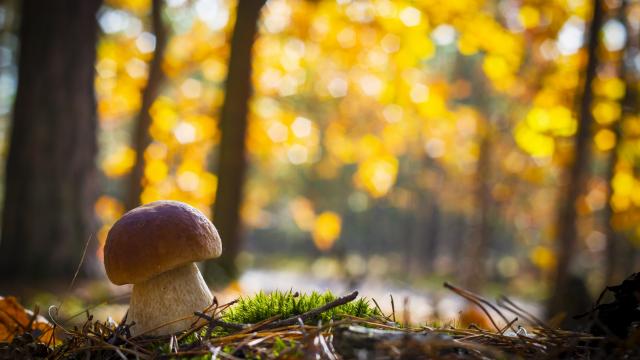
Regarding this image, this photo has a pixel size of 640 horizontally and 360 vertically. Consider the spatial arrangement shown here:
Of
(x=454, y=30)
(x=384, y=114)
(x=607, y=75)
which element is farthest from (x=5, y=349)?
(x=384, y=114)

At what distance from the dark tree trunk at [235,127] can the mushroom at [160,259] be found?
3888 mm

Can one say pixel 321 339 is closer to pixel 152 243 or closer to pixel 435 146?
pixel 152 243

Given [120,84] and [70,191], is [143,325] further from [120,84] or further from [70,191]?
[120,84]

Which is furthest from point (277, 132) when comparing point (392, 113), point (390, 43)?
point (392, 113)

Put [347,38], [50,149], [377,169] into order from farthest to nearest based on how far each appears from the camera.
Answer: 1. [377,169]
2. [347,38]
3. [50,149]

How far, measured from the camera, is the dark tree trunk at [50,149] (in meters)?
5.48

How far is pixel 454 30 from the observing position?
6.77 meters

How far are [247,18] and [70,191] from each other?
8.71ft

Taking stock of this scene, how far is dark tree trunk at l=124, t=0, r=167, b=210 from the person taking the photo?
747cm

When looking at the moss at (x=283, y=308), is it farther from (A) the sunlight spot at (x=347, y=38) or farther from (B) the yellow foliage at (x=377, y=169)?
(B) the yellow foliage at (x=377, y=169)

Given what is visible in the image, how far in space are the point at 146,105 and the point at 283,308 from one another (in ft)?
21.9

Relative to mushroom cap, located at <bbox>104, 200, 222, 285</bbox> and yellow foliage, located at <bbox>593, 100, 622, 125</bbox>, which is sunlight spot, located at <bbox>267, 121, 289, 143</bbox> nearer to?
yellow foliage, located at <bbox>593, 100, 622, 125</bbox>

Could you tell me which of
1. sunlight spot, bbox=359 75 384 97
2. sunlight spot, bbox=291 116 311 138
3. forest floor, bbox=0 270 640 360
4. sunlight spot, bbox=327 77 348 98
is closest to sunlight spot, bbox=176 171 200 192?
sunlight spot, bbox=291 116 311 138

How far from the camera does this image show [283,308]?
5.49ft
